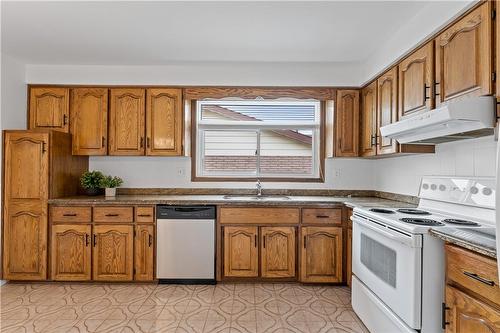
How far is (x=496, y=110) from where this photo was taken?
1.56 metres

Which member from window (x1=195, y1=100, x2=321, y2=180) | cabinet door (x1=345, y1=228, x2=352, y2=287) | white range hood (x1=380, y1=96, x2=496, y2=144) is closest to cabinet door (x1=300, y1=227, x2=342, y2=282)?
cabinet door (x1=345, y1=228, x2=352, y2=287)

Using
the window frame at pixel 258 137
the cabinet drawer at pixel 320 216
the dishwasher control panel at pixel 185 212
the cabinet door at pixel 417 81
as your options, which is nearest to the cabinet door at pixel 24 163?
the dishwasher control panel at pixel 185 212

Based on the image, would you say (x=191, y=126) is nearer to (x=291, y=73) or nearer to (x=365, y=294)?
(x=291, y=73)

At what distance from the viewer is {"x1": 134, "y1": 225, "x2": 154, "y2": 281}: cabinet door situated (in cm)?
297

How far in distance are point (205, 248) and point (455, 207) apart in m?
2.15

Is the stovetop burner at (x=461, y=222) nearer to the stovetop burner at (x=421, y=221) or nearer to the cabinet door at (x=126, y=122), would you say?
the stovetop burner at (x=421, y=221)

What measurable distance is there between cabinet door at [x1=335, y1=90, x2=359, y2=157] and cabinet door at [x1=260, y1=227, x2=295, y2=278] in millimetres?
1089

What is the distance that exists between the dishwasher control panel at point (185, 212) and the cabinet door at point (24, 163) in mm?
1205

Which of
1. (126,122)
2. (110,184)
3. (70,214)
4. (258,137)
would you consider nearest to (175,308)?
(70,214)

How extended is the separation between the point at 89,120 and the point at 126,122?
41 centimetres

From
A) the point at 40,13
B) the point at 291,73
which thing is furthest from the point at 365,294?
the point at 40,13

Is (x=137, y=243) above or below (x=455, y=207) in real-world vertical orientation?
→ below

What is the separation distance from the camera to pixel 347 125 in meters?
3.31

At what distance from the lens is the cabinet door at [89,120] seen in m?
3.27
